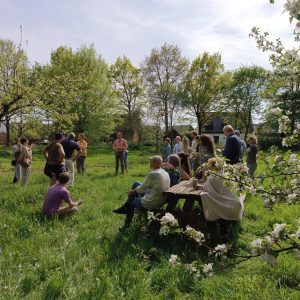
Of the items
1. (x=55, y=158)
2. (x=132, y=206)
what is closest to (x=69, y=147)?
(x=55, y=158)

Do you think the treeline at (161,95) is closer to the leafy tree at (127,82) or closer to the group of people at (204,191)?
the leafy tree at (127,82)

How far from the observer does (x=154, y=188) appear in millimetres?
6410

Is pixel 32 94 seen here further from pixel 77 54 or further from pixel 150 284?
pixel 77 54

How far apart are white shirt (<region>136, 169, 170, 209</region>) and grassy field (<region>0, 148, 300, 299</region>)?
0.47 m

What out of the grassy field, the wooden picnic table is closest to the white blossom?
the grassy field

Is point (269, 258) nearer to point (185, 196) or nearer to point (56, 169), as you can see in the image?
point (185, 196)

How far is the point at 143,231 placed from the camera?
6035 millimetres

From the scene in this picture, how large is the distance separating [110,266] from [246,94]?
48296mm

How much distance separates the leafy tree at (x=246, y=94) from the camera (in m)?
49.6

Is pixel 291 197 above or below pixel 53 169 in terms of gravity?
above

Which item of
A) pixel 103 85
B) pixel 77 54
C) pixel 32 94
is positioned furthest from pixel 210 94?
pixel 32 94

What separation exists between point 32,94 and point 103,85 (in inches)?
1197

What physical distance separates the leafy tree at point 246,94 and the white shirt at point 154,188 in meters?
44.1

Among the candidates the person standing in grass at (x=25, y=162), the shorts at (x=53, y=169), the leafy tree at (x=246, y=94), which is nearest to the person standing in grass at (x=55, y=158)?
the shorts at (x=53, y=169)
